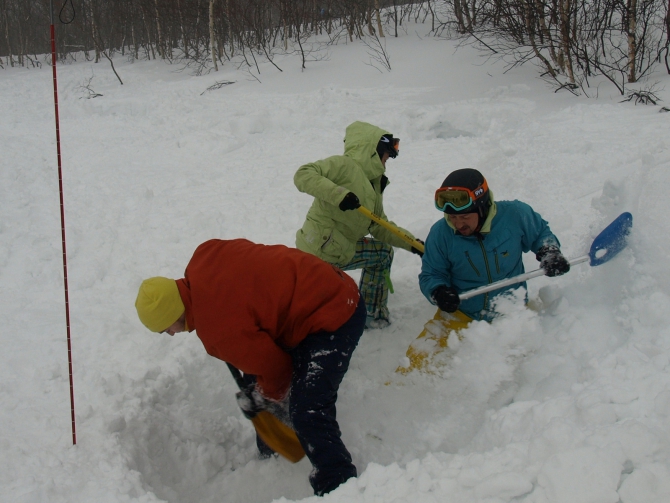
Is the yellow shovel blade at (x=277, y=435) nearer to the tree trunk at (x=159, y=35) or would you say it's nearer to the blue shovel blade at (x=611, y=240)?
the blue shovel blade at (x=611, y=240)

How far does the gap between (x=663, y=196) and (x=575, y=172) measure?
134cm

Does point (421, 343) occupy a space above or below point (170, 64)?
below

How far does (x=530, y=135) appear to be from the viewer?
595 cm

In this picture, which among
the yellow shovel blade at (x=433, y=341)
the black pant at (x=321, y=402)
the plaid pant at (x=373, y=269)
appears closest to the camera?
the black pant at (x=321, y=402)

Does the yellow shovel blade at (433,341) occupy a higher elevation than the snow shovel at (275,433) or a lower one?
higher

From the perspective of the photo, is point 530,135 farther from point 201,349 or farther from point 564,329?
point 201,349

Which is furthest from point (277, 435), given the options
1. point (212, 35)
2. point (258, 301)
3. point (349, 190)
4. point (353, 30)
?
point (353, 30)

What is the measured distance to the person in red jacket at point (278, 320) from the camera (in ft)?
6.88

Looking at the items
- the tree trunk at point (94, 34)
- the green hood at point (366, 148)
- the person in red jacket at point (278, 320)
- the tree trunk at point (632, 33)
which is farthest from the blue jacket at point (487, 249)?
the tree trunk at point (94, 34)

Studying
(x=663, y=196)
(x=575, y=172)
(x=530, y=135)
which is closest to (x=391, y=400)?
(x=663, y=196)

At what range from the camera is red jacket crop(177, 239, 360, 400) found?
210cm

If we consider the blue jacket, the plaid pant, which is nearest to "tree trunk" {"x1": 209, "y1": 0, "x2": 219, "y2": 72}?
the plaid pant

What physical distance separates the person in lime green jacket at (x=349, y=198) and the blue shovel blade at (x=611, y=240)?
→ 1184mm

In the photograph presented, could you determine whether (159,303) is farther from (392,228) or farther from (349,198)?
(392,228)
